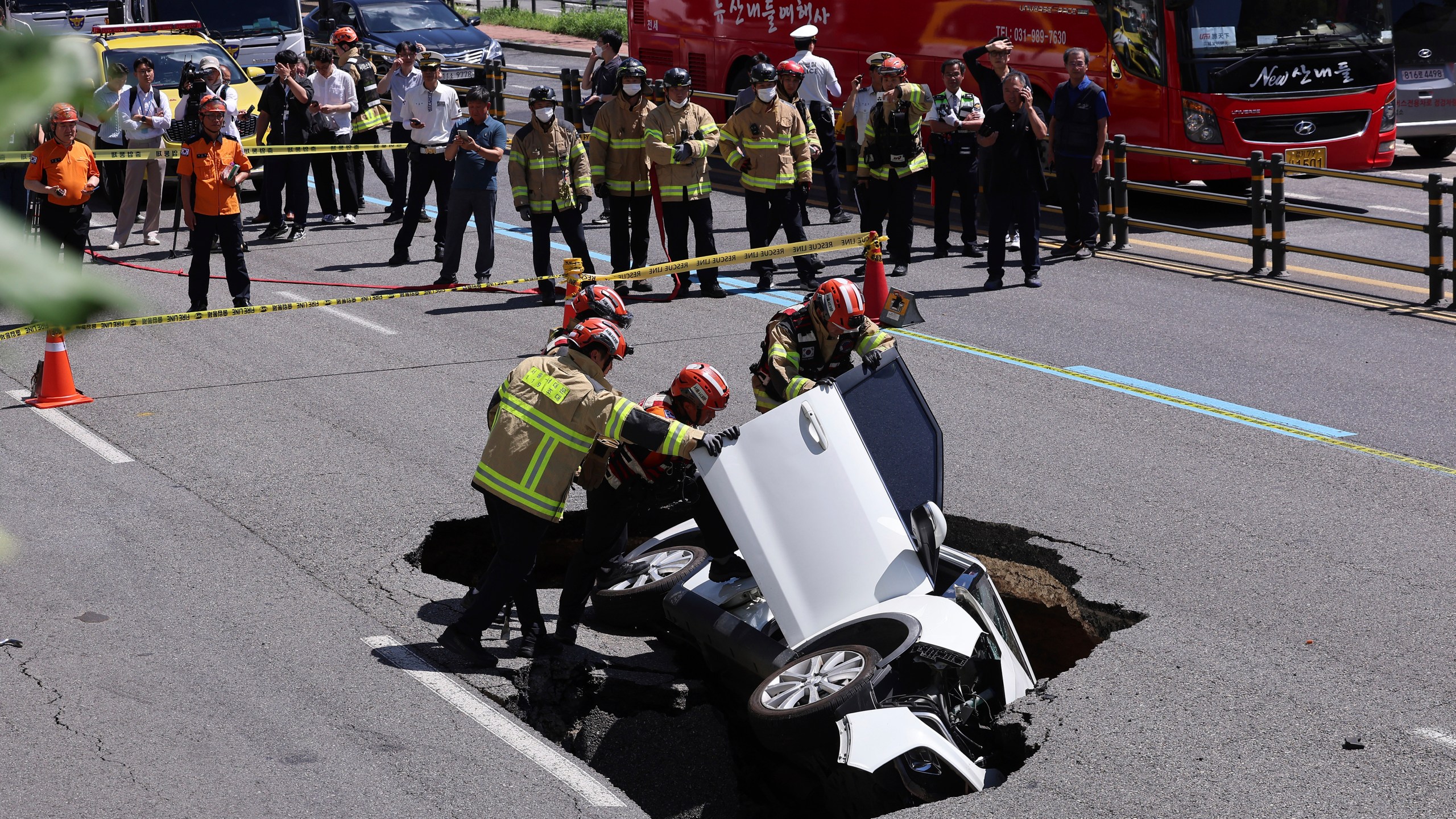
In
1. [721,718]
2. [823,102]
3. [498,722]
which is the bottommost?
[721,718]

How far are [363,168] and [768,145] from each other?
6740 mm

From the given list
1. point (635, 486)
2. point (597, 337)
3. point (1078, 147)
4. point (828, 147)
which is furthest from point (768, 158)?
point (597, 337)

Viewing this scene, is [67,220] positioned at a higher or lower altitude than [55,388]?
higher

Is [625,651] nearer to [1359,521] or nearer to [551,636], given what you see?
[551,636]

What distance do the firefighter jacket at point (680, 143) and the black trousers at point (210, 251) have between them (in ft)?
12.0

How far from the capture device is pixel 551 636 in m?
6.55

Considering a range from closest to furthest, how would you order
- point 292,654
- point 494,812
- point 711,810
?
point 494,812
point 711,810
point 292,654

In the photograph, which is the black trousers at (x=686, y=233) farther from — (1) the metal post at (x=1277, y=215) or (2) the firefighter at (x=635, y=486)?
(2) the firefighter at (x=635, y=486)

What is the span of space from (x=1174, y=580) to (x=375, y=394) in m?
5.97

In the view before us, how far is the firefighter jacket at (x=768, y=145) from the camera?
13391 millimetres

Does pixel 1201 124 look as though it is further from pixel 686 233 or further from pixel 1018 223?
pixel 686 233

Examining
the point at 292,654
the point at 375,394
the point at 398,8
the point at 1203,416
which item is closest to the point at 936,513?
the point at 292,654

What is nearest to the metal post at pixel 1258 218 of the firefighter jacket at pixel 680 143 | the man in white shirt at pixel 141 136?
the firefighter jacket at pixel 680 143

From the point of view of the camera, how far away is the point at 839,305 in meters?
7.02
